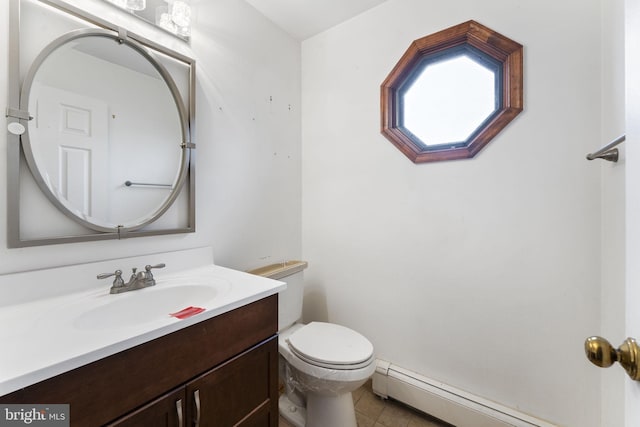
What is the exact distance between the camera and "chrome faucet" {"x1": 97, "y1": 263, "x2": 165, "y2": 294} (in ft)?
3.09

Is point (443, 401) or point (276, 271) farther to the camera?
point (276, 271)

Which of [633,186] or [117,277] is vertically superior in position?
[633,186]

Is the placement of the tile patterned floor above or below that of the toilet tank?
below

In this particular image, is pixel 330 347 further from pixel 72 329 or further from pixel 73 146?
pixel 73 146

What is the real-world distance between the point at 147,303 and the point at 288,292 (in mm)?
714

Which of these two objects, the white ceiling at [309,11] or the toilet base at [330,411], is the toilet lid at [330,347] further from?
the white ceiling at [309,11]

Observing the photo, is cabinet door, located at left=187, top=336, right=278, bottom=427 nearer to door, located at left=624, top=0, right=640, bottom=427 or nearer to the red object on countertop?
the red object on countertop

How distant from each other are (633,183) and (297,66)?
1917mm

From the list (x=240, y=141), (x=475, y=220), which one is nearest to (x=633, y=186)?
(x=475, y=220)

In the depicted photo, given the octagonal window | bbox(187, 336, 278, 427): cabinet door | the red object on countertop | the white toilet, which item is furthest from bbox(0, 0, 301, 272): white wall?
the octagonal window

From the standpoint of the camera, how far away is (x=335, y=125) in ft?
5.76

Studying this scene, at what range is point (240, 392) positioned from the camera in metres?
0.89

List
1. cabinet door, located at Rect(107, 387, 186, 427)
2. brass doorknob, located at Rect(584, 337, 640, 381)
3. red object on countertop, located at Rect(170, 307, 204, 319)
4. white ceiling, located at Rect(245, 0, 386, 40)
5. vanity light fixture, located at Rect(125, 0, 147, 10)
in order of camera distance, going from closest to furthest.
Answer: brass doorknob, located at Rect(584, 337, 640, 381), cabinet door, located at Rect(107, 387, 186, 427), red object on countertop, located at Rect(170, 307, 204, 319), vanity light fixture, located at Rect(125, 0, 147, 10), white ceiling, located at Rect(245, 0, 386, 40)

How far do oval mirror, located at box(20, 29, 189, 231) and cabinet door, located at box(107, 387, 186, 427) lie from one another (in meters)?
0.68
